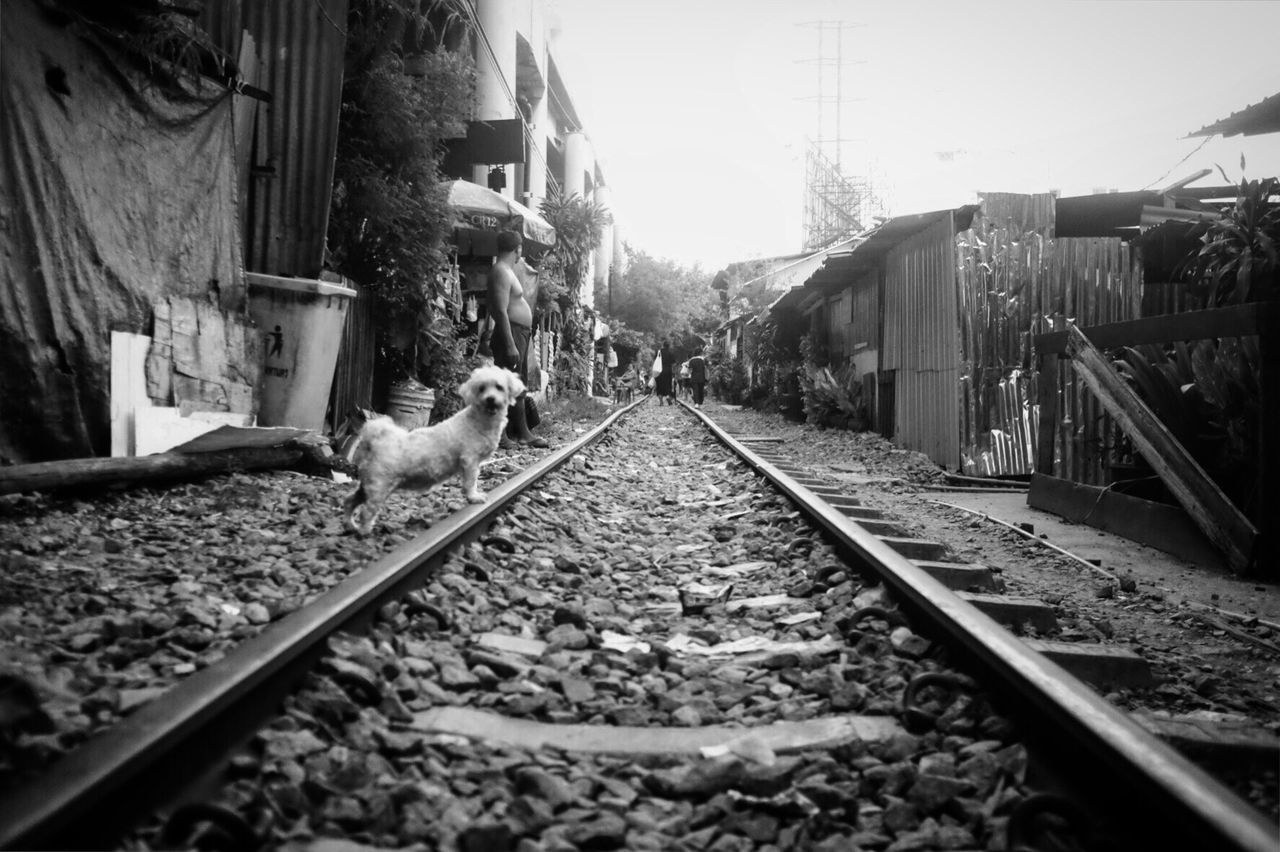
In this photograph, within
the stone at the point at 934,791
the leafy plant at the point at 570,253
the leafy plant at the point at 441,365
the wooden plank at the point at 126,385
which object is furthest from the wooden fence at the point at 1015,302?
the leafy plant at the point at 570,253

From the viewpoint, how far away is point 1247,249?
5.75 meters

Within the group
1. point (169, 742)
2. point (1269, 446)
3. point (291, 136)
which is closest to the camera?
point (169, 742)

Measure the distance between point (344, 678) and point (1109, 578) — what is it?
3.87 m

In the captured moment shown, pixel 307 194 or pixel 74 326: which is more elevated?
pixel 307 194

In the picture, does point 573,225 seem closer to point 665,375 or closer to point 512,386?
point 665,375

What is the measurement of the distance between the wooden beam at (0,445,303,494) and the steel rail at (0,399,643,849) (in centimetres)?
265

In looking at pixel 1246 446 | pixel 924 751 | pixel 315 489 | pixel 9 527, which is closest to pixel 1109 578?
pixel 1246 446

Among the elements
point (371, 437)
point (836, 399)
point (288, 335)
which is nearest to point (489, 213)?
point (836, 399)

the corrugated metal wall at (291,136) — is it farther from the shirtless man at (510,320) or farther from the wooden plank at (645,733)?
the wooden plank at (645,733)

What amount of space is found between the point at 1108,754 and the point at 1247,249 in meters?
5.46

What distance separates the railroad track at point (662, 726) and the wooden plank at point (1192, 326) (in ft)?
7.50

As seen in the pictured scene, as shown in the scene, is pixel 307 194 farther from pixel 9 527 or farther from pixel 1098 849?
pixel 1098 849

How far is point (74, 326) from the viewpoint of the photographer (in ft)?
17.4

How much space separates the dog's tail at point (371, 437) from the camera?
4434 mm
